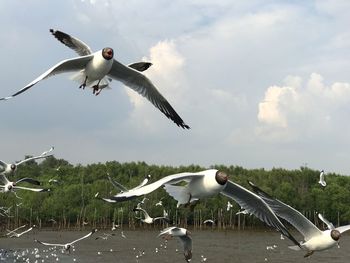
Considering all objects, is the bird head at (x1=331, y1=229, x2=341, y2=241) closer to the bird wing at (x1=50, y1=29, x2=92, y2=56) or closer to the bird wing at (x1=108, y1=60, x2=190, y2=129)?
the bird wing at (x1=108, y1=60, x2=190, y2=129)

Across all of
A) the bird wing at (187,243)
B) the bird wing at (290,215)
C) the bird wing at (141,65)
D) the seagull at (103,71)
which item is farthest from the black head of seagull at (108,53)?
the bird wing at (187,243)

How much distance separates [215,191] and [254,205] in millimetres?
1141

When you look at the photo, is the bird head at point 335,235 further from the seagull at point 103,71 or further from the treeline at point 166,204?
the treeline at point 166,204

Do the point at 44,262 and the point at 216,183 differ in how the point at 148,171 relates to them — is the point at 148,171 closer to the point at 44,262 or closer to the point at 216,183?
the point at 44,262

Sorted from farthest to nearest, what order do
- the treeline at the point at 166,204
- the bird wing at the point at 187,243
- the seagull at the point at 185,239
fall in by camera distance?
the treeline at the point at 166,204
the bird wing at the point at 187,243
the seagull at the point at 185,239

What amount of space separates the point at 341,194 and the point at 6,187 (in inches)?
2393

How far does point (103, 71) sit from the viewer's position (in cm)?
1027

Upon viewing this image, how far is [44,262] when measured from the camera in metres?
30.5

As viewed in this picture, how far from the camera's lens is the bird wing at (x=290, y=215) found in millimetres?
9872

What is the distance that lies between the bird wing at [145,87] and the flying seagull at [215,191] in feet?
8.13

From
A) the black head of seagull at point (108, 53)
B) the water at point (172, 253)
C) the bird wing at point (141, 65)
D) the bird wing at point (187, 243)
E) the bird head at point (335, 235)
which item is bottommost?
the water at point (172, 253)

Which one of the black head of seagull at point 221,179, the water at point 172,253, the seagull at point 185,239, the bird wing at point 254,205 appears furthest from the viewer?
the water at point 172,253

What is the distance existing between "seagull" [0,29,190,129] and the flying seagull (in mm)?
2253

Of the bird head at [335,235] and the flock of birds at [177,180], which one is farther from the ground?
the flock of birds at [177,180]
